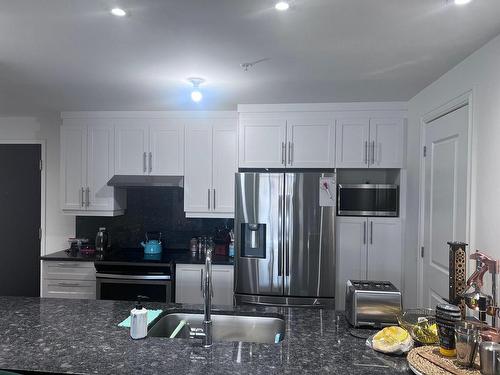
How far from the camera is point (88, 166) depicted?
11.9 ft

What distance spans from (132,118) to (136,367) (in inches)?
111

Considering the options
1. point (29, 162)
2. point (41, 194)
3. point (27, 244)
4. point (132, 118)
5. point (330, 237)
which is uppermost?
point (132, 118)

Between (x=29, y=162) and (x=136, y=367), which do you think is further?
(x=29, y=162)

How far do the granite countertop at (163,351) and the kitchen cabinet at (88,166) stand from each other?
191 cm

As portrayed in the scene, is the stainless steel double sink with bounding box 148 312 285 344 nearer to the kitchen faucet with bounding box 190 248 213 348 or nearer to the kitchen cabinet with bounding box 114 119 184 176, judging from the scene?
the kitchen faucet with bounding box 190 248 213 348

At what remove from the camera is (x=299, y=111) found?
3.23 m

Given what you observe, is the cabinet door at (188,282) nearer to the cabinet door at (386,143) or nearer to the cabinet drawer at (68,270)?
the cabinet drawer at (68,270)

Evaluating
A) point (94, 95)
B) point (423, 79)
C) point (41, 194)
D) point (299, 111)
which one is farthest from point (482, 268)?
point (41, 194)

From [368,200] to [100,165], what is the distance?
271 centimetres

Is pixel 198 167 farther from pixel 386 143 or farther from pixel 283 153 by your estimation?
pixel 386 143

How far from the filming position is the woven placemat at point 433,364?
1.22 m

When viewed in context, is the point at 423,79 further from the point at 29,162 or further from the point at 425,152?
the point at 29,162

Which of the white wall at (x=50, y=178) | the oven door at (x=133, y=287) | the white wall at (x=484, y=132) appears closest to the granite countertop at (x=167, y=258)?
the oven door at (x=133, y=287)

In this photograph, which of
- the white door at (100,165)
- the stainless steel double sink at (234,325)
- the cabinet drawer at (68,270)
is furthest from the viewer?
the white door at (100,165)
